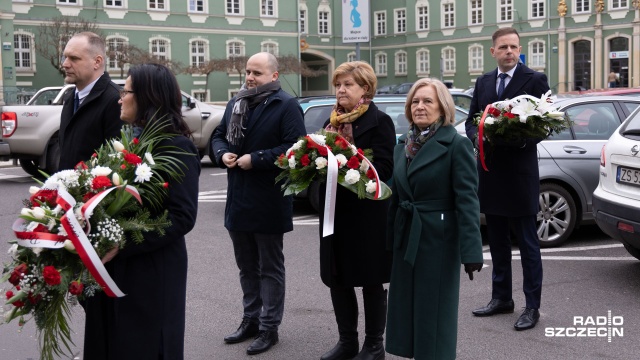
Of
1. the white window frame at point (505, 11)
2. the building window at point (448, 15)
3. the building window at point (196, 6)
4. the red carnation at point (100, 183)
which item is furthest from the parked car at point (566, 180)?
the building window at point (448, 15)

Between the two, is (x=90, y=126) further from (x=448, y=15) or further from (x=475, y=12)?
(x=448, y=15)

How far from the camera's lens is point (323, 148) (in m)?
4.76

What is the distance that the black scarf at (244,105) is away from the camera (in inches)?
220

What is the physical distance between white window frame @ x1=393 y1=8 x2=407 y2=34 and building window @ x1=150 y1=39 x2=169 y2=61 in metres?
22.7

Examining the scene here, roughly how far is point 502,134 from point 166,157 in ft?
9.83

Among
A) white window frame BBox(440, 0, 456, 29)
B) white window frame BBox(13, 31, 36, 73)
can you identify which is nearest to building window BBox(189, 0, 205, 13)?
white window frame BBox(13, 31, 36, 73)

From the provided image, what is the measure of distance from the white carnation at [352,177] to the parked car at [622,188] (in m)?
3.22

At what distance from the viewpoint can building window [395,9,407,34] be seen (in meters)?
67.8

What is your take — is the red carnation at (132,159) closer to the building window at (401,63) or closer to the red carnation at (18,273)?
the red carnation at (18,273)

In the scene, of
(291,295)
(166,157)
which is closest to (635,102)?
(291,295)

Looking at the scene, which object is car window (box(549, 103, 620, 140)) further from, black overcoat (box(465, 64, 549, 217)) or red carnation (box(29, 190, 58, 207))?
red carnation (box(29, 190, 58, 207))

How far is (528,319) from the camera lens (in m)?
6.03

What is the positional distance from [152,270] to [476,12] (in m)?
61.9

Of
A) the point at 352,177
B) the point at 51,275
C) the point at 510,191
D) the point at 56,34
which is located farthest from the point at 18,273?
the point at 56,34
